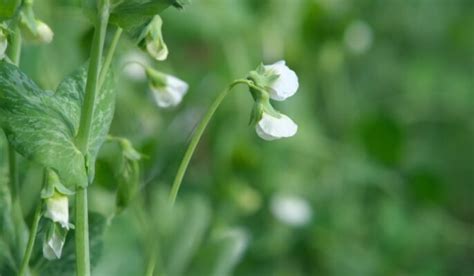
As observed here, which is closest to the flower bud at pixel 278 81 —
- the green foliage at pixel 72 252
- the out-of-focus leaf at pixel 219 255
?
the green foliage at pixel 72 252

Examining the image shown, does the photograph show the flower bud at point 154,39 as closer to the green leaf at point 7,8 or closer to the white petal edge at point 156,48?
the white petal edge at point 156,48

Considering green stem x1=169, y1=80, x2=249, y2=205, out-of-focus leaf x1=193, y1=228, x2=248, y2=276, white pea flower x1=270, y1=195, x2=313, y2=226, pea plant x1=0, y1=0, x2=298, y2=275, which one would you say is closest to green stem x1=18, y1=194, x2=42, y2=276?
pea plant x1=0, y1=0, x2=298, y2=275

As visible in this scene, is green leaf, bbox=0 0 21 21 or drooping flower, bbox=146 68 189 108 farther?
drooping flower, bbox=146 68 189 108

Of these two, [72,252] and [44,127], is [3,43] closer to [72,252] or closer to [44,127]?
[44,127]

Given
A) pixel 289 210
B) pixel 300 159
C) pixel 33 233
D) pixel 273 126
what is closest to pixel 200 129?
pixel 273 126

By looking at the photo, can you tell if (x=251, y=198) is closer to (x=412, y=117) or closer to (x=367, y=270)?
(x=367, y=270)

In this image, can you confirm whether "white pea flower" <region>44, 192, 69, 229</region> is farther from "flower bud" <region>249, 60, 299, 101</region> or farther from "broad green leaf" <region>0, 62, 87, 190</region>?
"flower bud" <region>249, 60, 299, 101</region>
